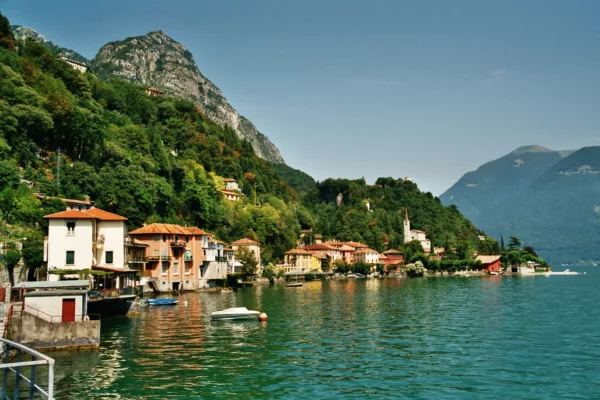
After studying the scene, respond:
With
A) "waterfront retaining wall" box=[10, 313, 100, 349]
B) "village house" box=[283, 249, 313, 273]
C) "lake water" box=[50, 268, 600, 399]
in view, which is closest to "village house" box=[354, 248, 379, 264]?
"village house" box=[283, 249, 313, 273]

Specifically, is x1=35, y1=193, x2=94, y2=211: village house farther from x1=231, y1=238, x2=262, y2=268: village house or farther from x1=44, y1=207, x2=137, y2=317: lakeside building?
x1=231, y1=238, x2=262, y2=268: village house

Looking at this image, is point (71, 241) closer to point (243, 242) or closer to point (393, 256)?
point (243, 242)

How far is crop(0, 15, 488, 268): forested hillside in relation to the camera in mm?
83750

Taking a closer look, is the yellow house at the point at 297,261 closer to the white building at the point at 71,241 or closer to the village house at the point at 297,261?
the village house at the point at 297,261

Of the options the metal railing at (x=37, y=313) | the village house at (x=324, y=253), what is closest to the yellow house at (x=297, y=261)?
the village house at (x=324, y=253)

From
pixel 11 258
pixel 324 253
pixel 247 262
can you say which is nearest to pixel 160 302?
pixel 11 258

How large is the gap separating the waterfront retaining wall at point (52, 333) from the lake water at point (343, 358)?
45.7 inches

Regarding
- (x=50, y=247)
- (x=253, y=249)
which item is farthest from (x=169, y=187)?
(x=50, y=247)

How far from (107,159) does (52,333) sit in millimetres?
71544

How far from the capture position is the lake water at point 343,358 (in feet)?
85.6

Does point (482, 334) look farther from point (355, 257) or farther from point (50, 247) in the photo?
point (355, 257)

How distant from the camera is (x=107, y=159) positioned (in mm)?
102250

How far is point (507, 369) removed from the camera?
30188 millimetres

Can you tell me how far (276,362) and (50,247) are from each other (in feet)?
128
